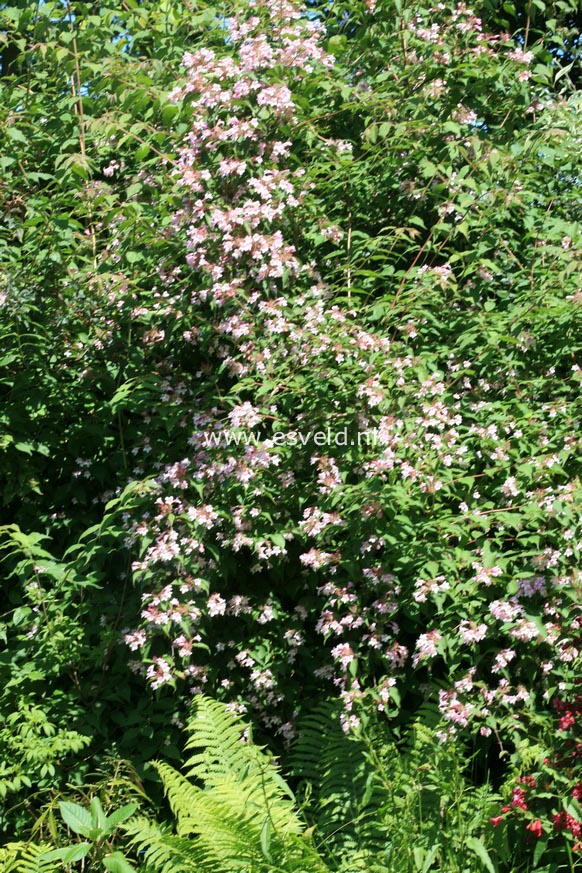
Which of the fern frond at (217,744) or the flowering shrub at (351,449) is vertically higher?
the flowering shrub at (351,449)

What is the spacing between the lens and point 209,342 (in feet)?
12.0

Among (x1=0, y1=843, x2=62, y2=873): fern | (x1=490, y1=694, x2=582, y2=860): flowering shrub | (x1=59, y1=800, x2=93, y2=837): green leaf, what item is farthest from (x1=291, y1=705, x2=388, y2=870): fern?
(x1=59, y1=800, x2=93, y2=837): green leaf

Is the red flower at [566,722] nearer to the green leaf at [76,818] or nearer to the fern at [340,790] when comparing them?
the fern at [340,790]

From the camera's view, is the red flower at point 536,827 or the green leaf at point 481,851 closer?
the green leaf at point 481,851

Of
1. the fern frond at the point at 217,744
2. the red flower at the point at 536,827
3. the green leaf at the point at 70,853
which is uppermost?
the green leaf at the point at 70,853

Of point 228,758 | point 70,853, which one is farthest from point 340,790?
point 70,853

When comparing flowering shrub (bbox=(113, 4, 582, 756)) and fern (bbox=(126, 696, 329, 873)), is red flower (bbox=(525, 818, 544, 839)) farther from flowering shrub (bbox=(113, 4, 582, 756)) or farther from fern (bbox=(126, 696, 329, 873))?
fern (bbox=(126, 696, 329, 873))

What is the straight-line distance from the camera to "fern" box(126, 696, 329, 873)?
8.14 ft

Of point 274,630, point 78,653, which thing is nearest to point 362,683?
point 274,630

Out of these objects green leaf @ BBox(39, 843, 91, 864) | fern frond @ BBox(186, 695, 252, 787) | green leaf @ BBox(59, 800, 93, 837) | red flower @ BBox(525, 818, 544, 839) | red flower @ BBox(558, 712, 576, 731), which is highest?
green leaf @ BBox(39, 843, 91, 864)

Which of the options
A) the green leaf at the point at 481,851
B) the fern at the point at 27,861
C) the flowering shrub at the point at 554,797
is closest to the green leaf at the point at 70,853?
the fern at the point at 27,861

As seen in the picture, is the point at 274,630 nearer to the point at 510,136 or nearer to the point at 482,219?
the point at 482,219

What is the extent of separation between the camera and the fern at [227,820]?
2482 millimetres

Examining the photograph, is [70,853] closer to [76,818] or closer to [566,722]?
[76,818]
